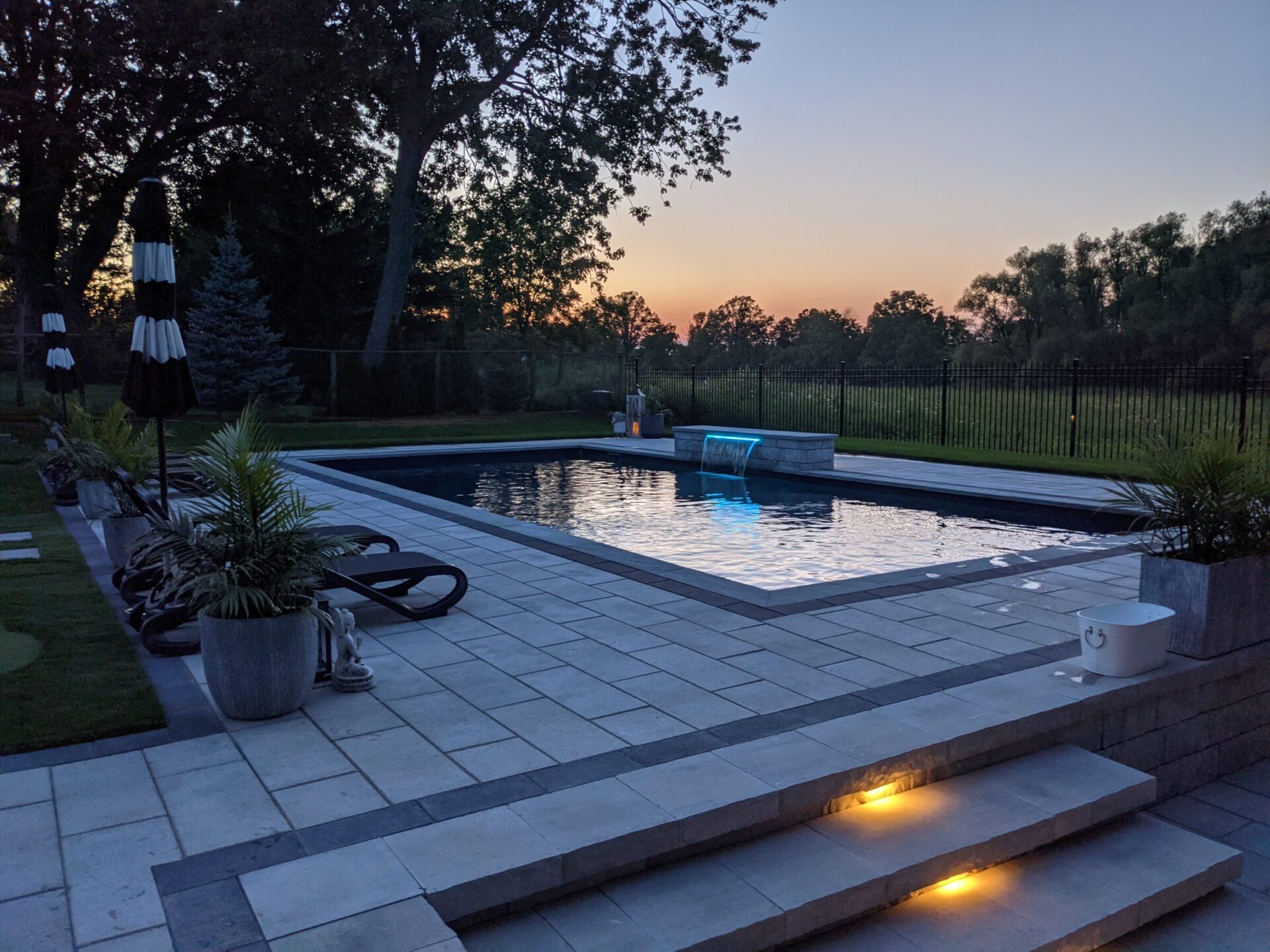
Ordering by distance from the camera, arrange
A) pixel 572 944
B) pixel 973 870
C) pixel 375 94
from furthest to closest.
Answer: pixel 375 94
pixel 973 870
pixel 572 944

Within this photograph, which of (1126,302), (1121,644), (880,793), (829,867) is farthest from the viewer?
(1126,302)

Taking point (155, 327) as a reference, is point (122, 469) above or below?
below

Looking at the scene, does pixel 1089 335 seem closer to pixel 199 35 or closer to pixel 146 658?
pixel 199 35

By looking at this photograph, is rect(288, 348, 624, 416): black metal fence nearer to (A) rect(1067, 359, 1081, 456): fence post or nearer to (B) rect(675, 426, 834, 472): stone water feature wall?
(B) rect(675, 426, 834, 472): stone water feature wall

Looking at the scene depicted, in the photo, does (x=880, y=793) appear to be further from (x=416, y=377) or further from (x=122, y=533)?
(x=416, y=377)

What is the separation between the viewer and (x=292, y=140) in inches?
901

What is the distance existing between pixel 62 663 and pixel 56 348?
8.91 meters

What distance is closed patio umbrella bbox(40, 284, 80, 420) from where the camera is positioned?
1132 centimetres

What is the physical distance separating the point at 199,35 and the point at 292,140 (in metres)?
3.26

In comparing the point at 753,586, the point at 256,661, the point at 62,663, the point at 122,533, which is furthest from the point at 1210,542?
the point at 122,533

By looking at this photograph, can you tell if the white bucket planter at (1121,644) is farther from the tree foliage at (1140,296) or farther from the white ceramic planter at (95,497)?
the tree foliage at (1140,296)

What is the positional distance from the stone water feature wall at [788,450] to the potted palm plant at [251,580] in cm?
964

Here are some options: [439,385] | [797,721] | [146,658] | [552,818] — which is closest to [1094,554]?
[797,721]

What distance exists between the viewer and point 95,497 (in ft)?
26.7
